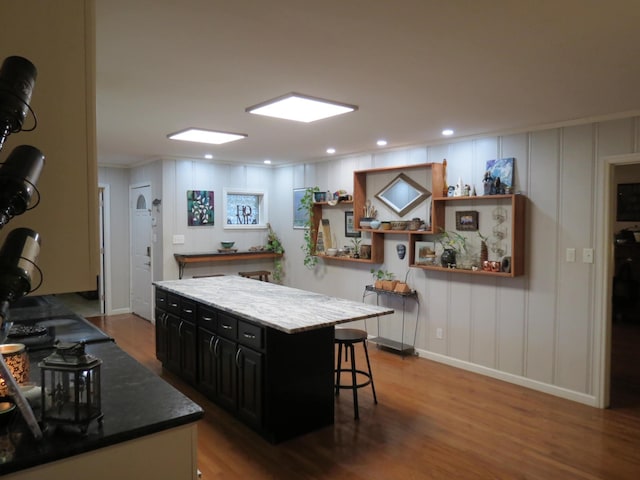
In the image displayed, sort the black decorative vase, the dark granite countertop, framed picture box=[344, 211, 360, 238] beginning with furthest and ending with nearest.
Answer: framed picture box=[344, 211, 360, 238]
the black decorative vase
the dark granite countertop

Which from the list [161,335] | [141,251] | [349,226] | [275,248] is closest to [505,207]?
[349,226]

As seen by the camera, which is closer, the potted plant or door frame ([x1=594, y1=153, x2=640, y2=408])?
door frame ([x1=594, y1=153, x2=640, y2=408])

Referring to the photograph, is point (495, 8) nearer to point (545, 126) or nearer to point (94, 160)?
point (94, 160)

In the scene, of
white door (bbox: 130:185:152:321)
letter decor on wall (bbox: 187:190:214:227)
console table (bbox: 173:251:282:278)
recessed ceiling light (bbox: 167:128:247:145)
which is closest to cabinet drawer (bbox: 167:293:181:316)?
recessed ceiling light (bbox: 167:128:247:145)

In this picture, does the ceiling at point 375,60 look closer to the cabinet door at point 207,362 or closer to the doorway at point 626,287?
the cabinet door at point 207,362

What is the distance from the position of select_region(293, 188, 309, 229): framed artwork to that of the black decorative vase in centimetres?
242

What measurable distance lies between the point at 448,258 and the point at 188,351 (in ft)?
8.79

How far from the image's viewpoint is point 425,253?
4.96 meters

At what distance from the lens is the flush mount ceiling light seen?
3.09 meters

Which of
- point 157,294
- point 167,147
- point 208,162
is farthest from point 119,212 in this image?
point 157,294

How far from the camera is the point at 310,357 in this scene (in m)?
3.19

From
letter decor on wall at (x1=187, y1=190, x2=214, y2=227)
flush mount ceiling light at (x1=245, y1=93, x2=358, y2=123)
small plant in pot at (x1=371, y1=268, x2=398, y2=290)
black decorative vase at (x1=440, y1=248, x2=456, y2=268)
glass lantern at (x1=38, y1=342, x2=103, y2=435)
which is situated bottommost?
small plant in pot at (x1=371, y1=268, x2=398, y2=290)

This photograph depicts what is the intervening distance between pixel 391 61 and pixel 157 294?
132 inches

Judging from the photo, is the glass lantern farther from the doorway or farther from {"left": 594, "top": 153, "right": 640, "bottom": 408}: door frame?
the doorway
